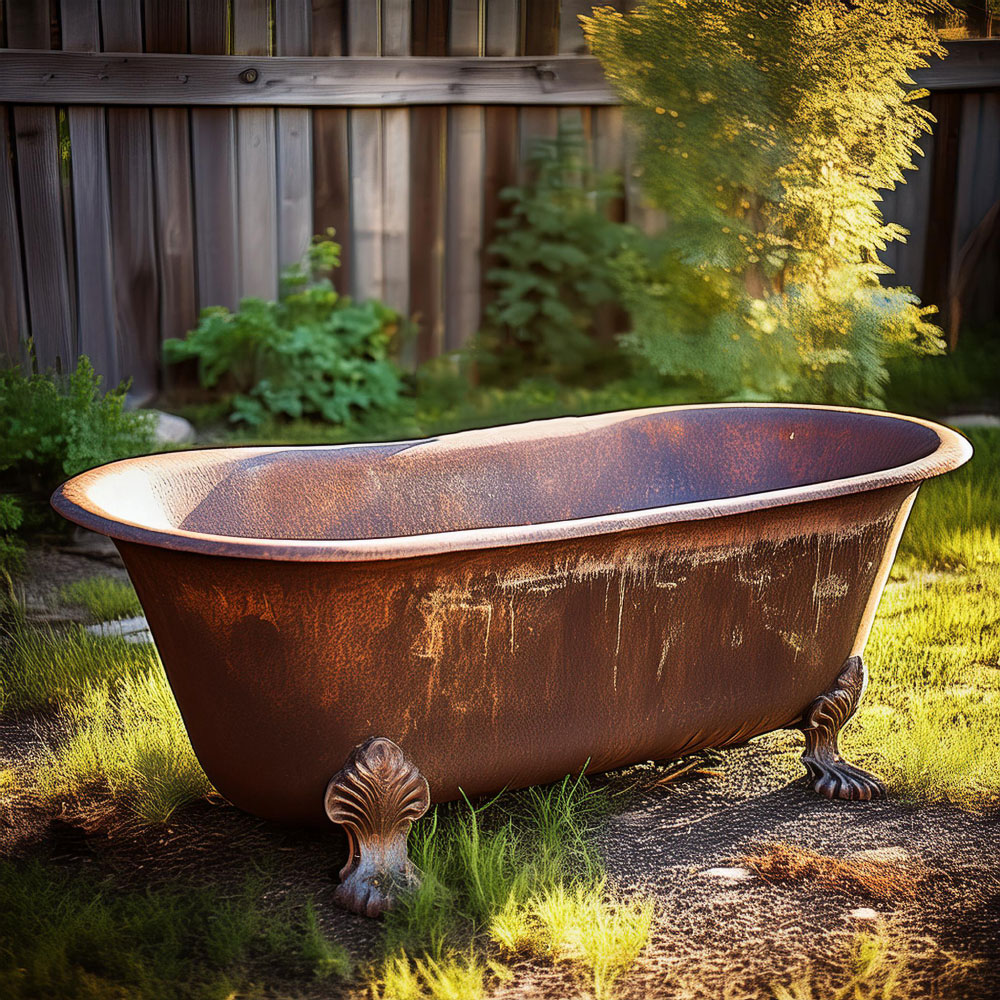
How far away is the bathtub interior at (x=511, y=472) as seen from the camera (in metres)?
2.70

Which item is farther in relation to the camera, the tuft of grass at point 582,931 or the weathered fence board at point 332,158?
the weathered fence board at point 332,158

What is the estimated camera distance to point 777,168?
4.30 metres

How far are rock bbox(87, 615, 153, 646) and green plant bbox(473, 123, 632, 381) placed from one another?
8.82ft

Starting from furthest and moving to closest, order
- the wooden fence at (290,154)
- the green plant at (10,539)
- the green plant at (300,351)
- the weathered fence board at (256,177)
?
the green plant at (300,351) < the weathered fence board at (256,177) < the wooden fence at (290,154) < the green plant at (10,539)

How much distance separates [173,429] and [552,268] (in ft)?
6.73

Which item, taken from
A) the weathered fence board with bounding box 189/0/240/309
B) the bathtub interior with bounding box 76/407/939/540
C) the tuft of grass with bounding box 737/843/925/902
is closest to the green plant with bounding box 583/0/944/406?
the bathtub interior with bounding box 76/407/939/540

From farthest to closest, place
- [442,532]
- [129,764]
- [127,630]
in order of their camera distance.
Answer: [127,630] < [129,764] < [442,532]

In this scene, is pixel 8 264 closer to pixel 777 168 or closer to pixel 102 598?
pixel 102 598

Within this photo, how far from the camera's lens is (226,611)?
6.96 feet

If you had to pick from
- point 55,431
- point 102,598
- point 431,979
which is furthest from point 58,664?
point 431,979

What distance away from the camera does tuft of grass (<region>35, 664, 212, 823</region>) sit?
270 cm

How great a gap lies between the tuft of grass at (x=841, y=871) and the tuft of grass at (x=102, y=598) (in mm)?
2169

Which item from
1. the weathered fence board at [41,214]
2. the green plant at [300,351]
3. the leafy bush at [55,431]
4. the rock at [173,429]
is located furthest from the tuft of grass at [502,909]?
the weathered fence board at [41,214]

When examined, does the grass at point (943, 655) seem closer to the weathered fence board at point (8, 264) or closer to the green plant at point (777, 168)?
the green plant at point (777, 168)
